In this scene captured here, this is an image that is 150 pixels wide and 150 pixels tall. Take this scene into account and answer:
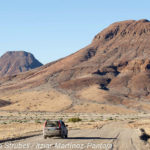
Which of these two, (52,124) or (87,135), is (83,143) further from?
(87,135)

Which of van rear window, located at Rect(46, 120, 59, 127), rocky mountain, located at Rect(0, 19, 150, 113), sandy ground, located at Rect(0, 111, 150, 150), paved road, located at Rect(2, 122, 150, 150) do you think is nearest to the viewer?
paved road, located at Rect(2, 122, 150, 150)

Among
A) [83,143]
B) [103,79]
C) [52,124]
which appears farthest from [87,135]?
[103,79]

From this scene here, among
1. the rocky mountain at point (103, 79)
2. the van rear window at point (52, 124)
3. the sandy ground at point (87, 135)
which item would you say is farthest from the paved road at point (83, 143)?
the rocky mountain at point (103, 79)

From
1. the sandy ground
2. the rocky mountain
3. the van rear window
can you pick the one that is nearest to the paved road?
the sandy ground

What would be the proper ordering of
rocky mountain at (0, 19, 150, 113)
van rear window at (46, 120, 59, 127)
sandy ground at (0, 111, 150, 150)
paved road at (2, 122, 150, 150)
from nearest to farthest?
paved road at (2, 122, 150, 150) → sandy ground at (0, 111, 150, 150) → van rear window at (46, 120, 59, 127) → rocky mountain at (0, 19, 150, 113)

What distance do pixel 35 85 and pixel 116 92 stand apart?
4255cm

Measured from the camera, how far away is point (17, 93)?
5896 inches

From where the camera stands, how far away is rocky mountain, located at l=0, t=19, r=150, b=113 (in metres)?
126

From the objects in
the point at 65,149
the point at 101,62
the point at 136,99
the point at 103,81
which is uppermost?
the point at 101,62

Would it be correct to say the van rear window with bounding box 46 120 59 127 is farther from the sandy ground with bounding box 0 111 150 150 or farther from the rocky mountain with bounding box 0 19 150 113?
the rocky mountain with bounding box 0 19 150 113

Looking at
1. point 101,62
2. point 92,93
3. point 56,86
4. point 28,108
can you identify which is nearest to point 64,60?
point 101,62

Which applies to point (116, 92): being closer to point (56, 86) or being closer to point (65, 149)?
point (56, 86)

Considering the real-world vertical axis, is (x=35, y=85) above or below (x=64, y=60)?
below

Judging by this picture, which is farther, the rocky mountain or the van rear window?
the rocky mountain
